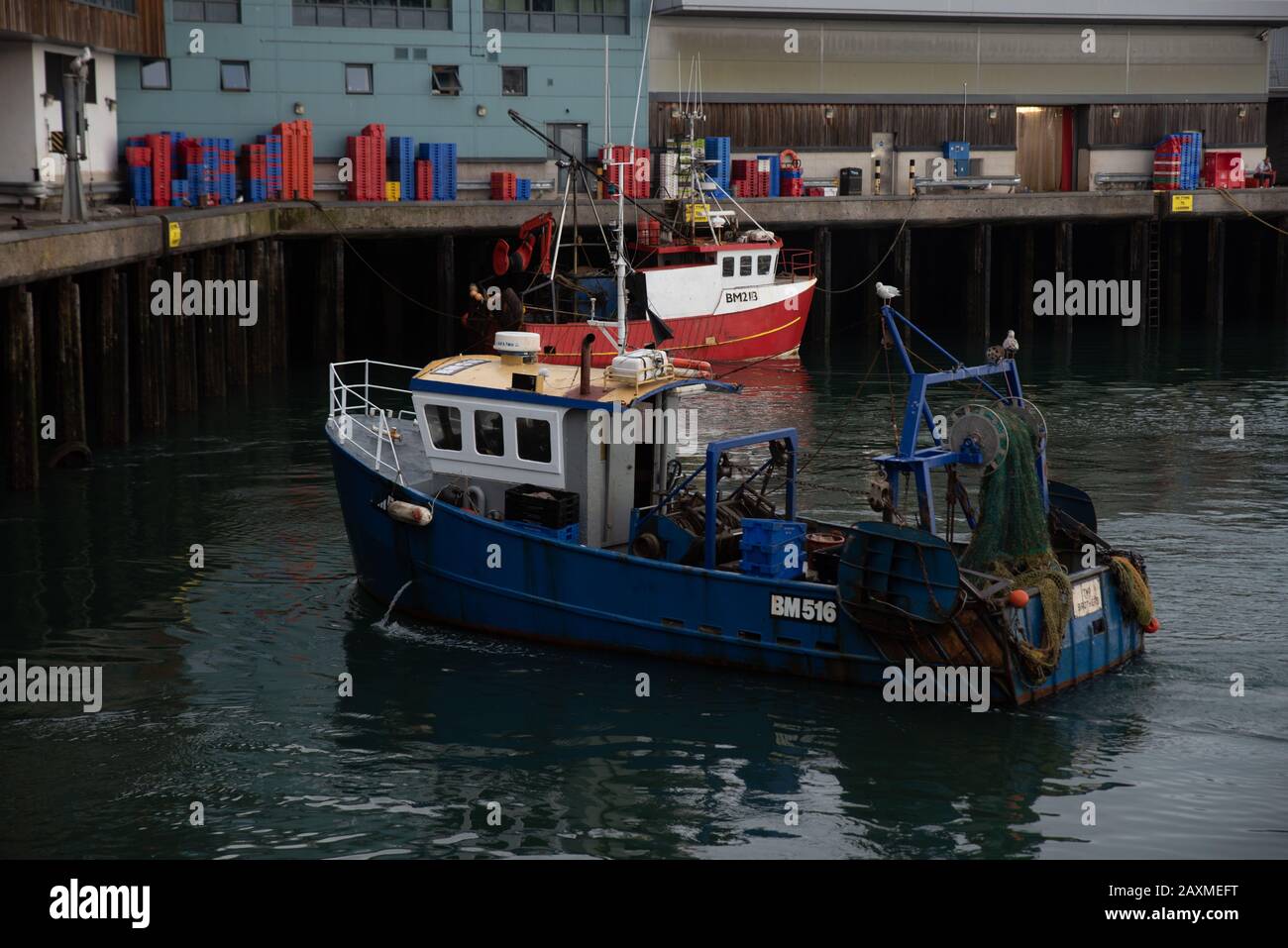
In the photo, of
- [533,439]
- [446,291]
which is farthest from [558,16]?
[533,439]

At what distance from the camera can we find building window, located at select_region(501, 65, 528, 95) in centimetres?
4138

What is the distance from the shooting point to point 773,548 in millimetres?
14664

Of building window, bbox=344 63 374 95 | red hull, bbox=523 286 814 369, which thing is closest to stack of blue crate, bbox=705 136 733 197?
red hull, bbox=523 286 814 369

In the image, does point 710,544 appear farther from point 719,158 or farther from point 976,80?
point 976,80

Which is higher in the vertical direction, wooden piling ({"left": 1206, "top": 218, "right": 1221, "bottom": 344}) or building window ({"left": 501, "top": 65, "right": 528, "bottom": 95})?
building window ({"left": 501, "top": 65, "right": 528, "bottom": 95})

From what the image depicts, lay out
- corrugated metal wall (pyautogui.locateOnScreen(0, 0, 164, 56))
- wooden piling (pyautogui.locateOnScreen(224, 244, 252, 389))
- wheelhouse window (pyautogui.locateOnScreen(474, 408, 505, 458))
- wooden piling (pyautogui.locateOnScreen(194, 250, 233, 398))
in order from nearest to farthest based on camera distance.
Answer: wheelhouse window (pyautogui.locateOnScreen(474, 408, 505, 458)), corrugated metal wall (pyautogui.locateOnScreen(0, 0, 164, 56)), wooden piling (pyautogui.locateOnScreen(194, 250, 233, 398)), wooden piling (pyautogui.locateOnScreen(224, 244, 252, 389))

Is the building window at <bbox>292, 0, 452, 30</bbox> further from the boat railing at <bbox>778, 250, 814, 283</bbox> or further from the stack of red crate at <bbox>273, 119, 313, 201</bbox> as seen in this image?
the boat railing at <bbox>778, 250, 814, 283</bbox>

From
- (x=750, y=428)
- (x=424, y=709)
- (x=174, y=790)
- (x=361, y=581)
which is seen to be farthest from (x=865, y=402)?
(x=174, y=790)

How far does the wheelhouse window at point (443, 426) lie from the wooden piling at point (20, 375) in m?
7.23

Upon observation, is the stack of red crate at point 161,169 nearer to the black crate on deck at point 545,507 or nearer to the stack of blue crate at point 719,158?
the stack of blue crate at point 719,158

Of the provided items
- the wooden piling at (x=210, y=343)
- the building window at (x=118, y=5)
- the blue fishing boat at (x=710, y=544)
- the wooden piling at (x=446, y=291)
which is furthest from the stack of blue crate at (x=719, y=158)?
the blue fishing boat at (x=710, y=544)

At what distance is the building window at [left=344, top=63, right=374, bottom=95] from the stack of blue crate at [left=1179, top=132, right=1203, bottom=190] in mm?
21885
